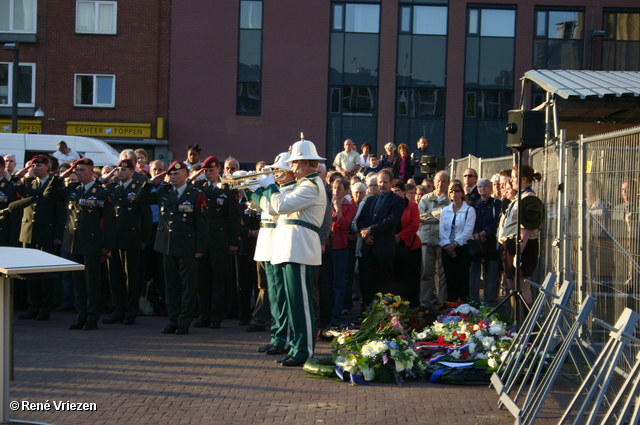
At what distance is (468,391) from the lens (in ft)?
24.1

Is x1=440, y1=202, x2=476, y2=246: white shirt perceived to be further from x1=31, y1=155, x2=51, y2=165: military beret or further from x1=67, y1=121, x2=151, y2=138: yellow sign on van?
x1=67, y1=121, x2=151, y2=138: yellow sign on van

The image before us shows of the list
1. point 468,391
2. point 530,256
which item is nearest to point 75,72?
point 530,256

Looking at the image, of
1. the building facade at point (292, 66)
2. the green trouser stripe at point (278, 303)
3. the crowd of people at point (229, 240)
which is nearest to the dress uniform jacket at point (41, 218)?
the crowd of people at point (229, 240)

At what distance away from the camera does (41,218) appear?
11773mm

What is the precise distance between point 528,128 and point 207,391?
4731 mm

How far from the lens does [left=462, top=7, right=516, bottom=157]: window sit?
98.6ft

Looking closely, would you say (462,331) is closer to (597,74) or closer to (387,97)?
(597,74)

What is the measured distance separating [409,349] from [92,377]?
3.03m

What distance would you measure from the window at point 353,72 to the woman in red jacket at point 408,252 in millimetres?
17717

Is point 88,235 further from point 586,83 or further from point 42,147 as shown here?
point 42,147

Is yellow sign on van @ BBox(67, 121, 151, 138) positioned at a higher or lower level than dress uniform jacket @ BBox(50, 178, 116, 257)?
higher

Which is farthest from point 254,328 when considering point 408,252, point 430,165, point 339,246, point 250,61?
point 250,61

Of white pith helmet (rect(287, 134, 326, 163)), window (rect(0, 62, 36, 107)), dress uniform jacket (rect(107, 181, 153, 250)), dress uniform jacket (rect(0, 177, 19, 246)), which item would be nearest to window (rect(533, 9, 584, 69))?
window (rect(0, 62, 36, 107))

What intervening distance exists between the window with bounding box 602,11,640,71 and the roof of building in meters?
18.9
